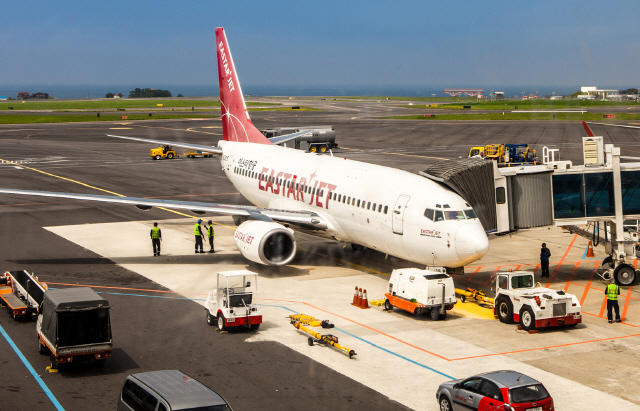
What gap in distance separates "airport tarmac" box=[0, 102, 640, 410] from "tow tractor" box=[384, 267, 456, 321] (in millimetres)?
578

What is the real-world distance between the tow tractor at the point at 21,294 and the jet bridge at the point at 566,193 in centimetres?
1848

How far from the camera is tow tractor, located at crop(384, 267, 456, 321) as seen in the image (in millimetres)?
28469

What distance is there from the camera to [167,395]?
53.0ft

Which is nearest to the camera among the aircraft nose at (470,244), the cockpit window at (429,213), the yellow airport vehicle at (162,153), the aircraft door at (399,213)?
Answer: the aircraft nose at (470,244)

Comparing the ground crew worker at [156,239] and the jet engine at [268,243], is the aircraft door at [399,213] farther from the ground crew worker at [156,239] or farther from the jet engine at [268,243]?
the ground crew worker at [156,239]

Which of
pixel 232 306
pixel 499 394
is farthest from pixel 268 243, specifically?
pixel 499 394

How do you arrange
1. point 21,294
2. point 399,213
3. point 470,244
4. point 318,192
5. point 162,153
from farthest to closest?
point 162,153 → point 318,192 → point 399,213 → point 470,244 → point 21,294

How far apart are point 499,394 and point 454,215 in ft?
44.1

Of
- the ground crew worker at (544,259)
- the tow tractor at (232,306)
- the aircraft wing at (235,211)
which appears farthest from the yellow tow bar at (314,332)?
the ground crew worker at (544,259)

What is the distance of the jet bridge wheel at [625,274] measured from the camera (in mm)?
33969

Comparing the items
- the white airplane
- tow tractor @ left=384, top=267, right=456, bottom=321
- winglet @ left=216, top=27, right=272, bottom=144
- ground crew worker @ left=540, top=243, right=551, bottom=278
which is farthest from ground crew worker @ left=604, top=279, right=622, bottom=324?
winglet @ left=216, top=27, right=272, bottom=144

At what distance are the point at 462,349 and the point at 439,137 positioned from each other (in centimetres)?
9480

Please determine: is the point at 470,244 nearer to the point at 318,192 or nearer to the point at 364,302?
the point at 364,302

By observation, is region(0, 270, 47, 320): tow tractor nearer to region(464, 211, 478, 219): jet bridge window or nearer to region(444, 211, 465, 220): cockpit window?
region(444, 211, 465, 220): cockpit window
